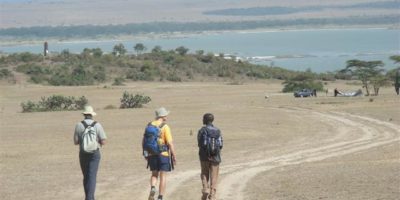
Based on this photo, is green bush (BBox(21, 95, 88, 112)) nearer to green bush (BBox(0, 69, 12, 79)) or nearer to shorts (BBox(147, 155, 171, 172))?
green bush (BBox(0, 69, 12, 79))

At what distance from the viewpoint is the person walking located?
41.8 ft

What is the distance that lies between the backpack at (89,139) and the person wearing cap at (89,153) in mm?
32

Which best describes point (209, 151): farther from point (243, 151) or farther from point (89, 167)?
point (243, 151)

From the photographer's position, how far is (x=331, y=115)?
35125mm

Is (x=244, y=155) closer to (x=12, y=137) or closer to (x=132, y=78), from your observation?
(x=12, y=137)

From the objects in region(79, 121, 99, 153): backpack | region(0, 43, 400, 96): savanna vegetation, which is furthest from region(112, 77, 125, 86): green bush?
region(79, 121, 99, 153): backpack

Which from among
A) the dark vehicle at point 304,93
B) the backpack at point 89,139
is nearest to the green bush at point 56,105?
the dark vehicle at point 304,93

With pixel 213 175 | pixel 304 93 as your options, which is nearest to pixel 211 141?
pixel 213 175

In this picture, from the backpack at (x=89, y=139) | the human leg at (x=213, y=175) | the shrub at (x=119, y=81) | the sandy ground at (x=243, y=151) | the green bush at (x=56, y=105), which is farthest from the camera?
the shrub at (x=119, y=81)

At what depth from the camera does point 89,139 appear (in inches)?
489

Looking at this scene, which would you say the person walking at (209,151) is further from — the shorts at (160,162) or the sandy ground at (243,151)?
the sandy ground at (243,151)

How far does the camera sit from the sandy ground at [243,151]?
15.0 m

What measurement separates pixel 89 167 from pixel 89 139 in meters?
0.48

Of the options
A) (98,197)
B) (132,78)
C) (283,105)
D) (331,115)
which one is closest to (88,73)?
(132,78)
